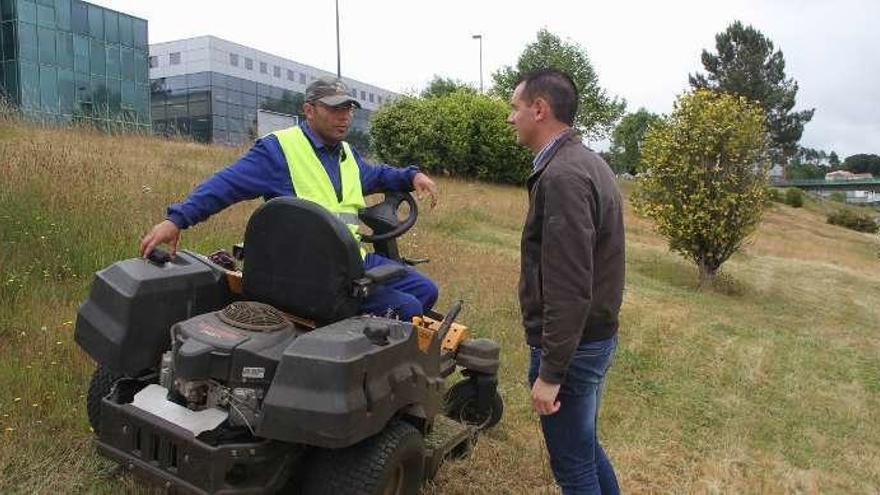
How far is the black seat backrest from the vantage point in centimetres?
287

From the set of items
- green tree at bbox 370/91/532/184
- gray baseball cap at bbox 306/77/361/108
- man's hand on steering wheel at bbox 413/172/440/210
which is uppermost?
green tree at bbox 370/91/532/184

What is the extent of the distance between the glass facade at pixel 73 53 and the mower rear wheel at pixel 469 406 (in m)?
25.2

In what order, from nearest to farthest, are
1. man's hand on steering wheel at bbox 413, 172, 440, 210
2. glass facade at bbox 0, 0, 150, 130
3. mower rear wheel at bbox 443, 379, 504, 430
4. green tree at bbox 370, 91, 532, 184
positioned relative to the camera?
man's hand on steering wheel at bbox 413, 172, 440, 210 → mower rear wheel at bbox 443, 379, 504, 430 → green tree at bbox 370, 91, 532, 184 → glass facade at bbox 0, 0, 150, 130

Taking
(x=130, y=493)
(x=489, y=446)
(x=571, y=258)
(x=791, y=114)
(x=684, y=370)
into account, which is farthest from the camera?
(x=791, y=114)

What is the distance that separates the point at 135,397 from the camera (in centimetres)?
293

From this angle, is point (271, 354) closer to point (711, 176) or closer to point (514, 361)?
point (514, 361)

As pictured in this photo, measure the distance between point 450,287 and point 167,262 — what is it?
5.31 metres

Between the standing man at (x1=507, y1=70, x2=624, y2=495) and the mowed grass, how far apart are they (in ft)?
3.75

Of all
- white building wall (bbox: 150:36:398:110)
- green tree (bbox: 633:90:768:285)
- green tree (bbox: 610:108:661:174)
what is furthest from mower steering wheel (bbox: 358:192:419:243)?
green tree (bbox: 610:108:661:174)

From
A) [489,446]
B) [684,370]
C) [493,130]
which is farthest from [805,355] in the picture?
[493,130]

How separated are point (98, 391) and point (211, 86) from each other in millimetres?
51404

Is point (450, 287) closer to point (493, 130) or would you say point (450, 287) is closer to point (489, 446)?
point (489, 446)

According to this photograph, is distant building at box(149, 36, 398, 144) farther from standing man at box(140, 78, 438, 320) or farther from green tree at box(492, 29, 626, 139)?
standing man at box(140, 78, 438, 320)

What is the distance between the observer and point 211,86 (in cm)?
5156
